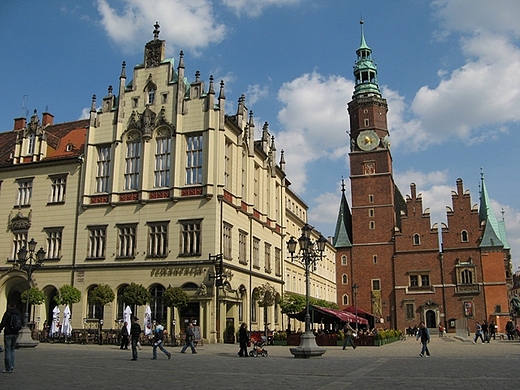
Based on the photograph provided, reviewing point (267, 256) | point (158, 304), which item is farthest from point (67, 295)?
point (267, 256)

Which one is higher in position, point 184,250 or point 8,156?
point 8,156

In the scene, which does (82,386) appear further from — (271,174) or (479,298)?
(479,298)

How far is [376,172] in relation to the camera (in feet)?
276

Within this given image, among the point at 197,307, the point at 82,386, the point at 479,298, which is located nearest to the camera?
the point at 82,386

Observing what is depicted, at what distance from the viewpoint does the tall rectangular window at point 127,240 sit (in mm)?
40094

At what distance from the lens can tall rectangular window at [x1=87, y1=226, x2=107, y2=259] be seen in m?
41.0

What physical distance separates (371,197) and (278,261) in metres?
34.8

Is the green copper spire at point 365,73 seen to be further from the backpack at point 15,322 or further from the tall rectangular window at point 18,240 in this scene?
the backpack at point 15,322

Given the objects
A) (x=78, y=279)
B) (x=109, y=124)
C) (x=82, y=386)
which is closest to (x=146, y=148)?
(x=109, y=124)

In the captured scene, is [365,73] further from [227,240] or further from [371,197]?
[227,240]

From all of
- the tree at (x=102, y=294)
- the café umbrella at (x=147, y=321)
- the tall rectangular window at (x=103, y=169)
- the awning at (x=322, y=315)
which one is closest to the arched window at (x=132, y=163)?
the tall rectangular window at (x=103, y=169)

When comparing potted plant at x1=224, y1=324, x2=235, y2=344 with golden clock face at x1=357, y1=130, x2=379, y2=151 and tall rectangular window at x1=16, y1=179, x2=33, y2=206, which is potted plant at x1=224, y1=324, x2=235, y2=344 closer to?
tall rectangular window at x1=16, y1=179, x2=33, y2=206

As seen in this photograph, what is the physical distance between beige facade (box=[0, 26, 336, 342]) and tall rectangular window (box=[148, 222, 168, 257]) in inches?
2.9

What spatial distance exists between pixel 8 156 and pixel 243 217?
73.5 ft
